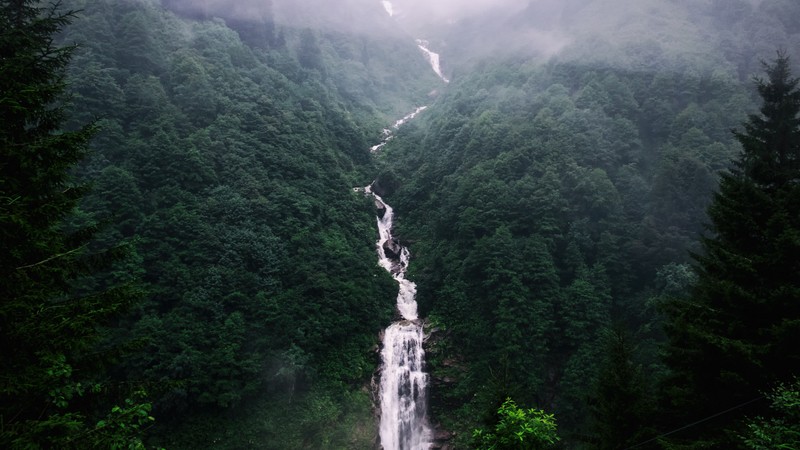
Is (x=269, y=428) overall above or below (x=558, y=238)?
below

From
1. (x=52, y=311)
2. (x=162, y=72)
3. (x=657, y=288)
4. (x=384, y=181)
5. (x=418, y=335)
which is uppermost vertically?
(x=162, y=72)

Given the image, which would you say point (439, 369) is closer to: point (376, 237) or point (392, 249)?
point (392, 249)

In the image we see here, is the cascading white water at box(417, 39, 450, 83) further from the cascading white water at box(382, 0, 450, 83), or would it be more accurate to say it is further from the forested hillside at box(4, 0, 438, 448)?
the forested hillside at box(4, 0, 438, 448)

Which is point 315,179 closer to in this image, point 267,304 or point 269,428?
point 267,304

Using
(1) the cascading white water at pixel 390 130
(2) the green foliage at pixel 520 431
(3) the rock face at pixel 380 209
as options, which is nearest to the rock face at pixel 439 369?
(3) the rock face at pixel 380 209

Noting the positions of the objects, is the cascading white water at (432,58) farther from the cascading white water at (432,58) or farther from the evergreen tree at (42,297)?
A: the evergreen tree at (42,297)

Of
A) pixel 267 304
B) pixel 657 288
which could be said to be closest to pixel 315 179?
pixel 267 304
